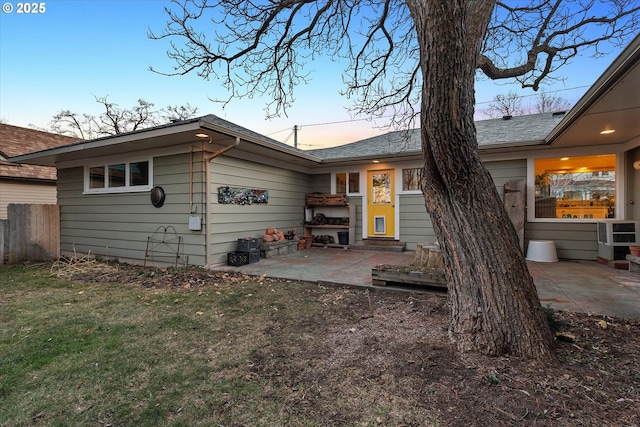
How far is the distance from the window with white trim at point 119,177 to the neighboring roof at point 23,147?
11.3 ft

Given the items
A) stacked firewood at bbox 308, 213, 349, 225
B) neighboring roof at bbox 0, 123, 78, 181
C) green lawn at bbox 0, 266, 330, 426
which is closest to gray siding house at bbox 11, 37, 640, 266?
stacked firewood at bbox 308, 213, 349, 225

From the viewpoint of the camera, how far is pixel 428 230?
7.28 metres

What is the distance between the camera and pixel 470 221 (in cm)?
212

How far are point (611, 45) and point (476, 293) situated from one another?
499cm

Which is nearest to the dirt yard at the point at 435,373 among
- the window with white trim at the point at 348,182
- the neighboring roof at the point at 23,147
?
the window with white trim at the point at 348,182

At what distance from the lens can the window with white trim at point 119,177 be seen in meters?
6.12

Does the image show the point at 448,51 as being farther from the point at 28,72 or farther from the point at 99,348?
the point at 28,72

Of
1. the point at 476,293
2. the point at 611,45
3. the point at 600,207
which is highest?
the point at 611,45

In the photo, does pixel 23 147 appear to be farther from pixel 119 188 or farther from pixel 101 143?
pixel 101 143

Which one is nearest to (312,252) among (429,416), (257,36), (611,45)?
(257,36)

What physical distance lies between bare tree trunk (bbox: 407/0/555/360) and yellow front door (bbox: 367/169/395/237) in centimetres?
555

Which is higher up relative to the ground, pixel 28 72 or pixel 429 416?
pixel 28 72

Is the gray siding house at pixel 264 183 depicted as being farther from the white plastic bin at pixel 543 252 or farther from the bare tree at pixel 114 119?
the bare tree at pixel 114 119

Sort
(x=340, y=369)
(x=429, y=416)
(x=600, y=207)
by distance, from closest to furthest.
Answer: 1. (x=429, y=416)
2. (x=340, y=369)
3. (x=600, y=207)
